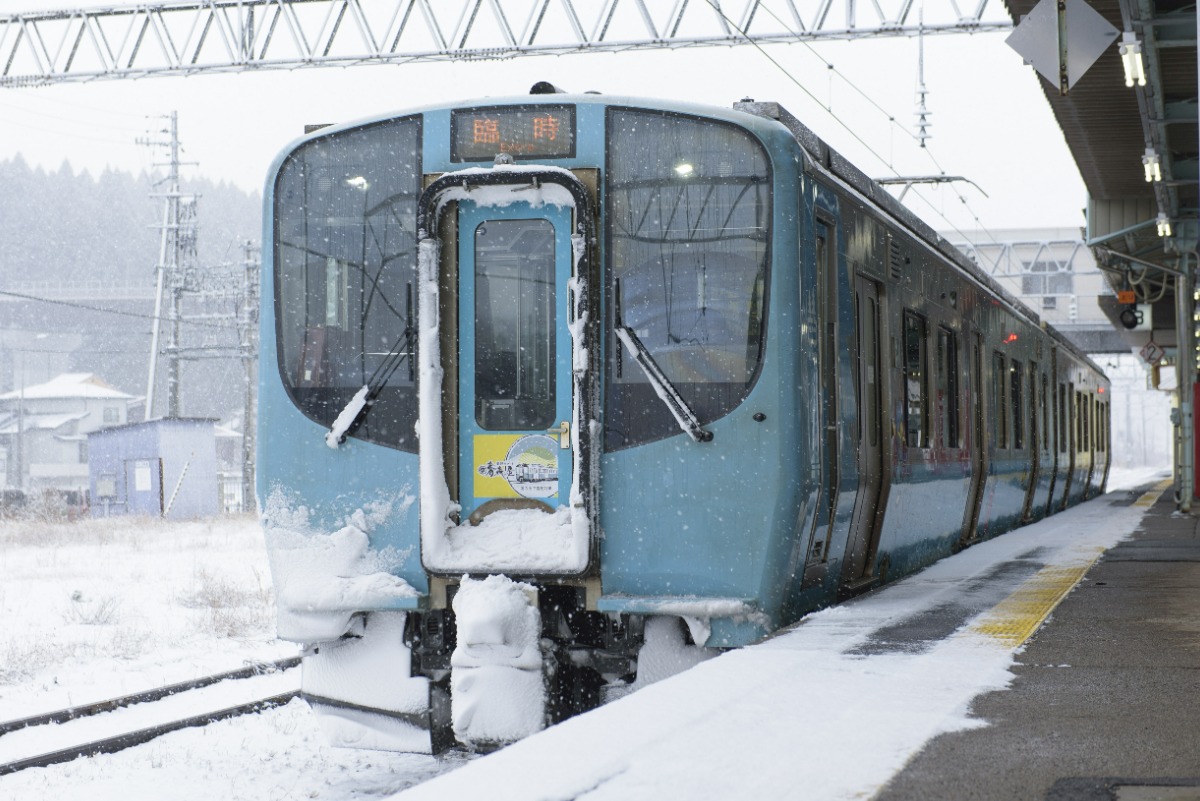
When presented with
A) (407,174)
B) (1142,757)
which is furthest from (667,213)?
(1142,757)

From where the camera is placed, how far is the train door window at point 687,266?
6.30m

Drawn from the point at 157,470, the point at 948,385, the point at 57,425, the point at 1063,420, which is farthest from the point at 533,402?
the point at 57,425

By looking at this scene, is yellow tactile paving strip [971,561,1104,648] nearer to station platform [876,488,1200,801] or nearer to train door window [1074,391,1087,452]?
station platform [876,488,1200,801]

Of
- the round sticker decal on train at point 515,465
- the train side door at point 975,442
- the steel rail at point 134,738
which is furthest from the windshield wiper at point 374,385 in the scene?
the train side door at point 975,442

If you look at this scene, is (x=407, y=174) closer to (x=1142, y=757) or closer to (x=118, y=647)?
(x=1142, y=757)

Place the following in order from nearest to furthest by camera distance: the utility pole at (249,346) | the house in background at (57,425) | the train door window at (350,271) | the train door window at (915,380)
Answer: the train door window at (350,271)
the train door window at (915,380)
the utility pole at (249,346)
the house in background at (57,425)

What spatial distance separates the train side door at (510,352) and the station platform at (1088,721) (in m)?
2.26

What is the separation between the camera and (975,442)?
471 inches

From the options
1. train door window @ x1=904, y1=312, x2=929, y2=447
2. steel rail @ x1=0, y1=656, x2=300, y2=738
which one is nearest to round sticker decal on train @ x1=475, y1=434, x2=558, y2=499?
train door window @ x1=904, y1=312, x2=929, y2=447

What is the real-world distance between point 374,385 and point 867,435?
9.38 feet

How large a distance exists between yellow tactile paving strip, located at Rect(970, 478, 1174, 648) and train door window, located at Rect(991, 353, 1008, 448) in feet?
10.4

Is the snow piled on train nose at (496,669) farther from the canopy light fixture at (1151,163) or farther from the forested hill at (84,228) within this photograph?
the forested hill at (84,228)

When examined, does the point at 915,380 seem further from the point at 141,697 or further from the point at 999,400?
the point at 141,697

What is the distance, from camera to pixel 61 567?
1936 cm
